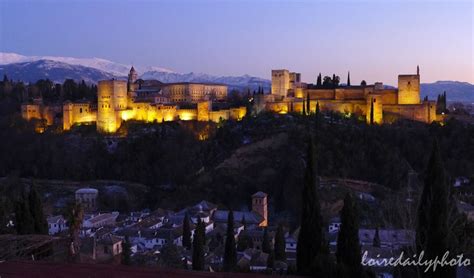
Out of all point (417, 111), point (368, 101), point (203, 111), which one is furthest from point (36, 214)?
point (417, 111)

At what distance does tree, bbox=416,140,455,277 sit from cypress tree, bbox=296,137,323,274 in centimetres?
227

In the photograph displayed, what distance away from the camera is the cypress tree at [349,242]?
11.3 m

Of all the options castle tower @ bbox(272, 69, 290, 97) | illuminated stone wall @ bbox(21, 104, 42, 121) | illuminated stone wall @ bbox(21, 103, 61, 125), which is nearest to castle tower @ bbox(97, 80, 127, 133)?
illuminated stone wall @ bbox(21, 103, 61, 125)

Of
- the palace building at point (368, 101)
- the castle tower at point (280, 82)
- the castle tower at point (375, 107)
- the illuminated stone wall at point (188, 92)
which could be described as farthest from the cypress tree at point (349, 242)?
the illuminated stone wall at point (188, 92)

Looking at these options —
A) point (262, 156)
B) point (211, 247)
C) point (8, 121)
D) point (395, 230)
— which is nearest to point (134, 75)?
point (8, 121)

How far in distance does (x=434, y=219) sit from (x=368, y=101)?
47294mm

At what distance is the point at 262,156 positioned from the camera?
54.6 m

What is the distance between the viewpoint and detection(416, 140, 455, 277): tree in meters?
10.6

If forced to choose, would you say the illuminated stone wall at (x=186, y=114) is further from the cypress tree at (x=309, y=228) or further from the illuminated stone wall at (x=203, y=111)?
the cypress tree at (x=309, y=228)

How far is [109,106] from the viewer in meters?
61.8

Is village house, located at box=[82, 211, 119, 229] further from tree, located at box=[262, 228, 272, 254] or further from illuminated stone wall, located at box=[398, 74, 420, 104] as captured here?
illuminated stone wall, located at box=[398, 74, 420, 104]

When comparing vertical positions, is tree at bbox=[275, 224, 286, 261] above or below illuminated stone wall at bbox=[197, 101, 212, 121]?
below

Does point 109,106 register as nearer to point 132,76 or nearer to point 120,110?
point 120,110

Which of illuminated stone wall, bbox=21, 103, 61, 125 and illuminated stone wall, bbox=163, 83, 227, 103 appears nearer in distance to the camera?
illuminated stone wall, bbox=21, 103, 61, 125
